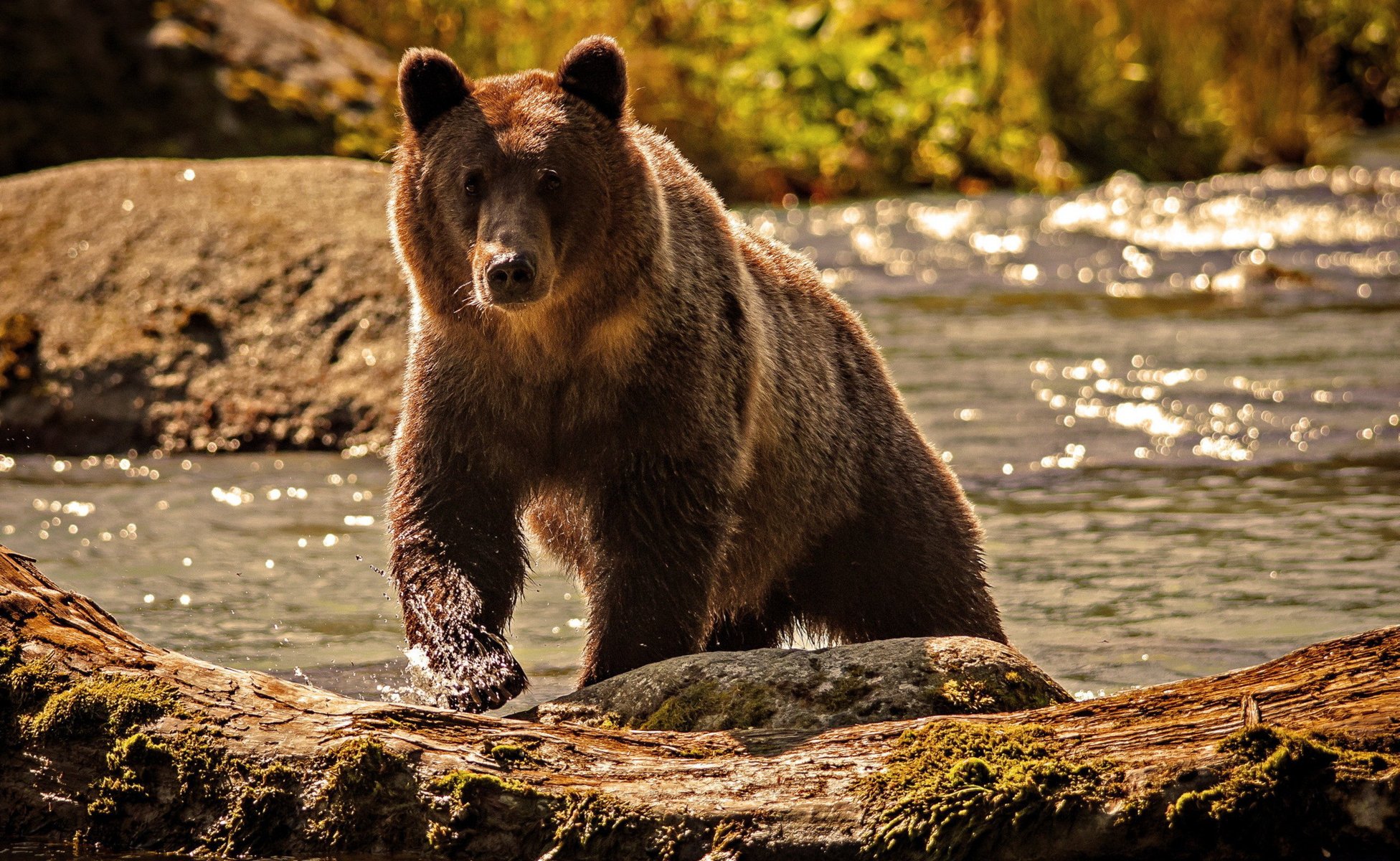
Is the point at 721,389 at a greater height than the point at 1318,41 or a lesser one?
lesser

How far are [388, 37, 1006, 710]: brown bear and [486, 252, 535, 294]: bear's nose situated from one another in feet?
0.08

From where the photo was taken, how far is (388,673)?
5.60m

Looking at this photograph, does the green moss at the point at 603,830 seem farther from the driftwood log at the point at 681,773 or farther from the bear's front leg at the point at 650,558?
the bear's front leg at the point at 650,558

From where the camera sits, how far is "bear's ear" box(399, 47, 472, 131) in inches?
197

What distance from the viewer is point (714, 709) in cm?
442

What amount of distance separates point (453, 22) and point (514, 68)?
0.91m

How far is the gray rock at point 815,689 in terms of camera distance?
4.37 m

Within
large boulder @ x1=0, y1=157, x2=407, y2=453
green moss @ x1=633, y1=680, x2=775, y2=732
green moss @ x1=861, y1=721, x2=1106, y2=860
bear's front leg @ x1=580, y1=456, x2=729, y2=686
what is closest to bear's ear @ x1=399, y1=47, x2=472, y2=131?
bear's front leg @ x1=580, y1=456, x2=729, y2=686

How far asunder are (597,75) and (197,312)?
4883mm

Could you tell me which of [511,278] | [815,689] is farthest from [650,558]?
[511,278]

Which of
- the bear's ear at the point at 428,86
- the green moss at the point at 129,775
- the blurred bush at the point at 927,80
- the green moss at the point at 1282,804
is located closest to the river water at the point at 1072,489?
the green moss at the point at 129,775

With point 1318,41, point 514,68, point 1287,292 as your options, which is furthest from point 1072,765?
point 1318,41

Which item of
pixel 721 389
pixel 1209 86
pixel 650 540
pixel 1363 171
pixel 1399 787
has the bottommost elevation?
pixel 1399 787

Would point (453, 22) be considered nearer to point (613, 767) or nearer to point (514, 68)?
point (514, 68)
